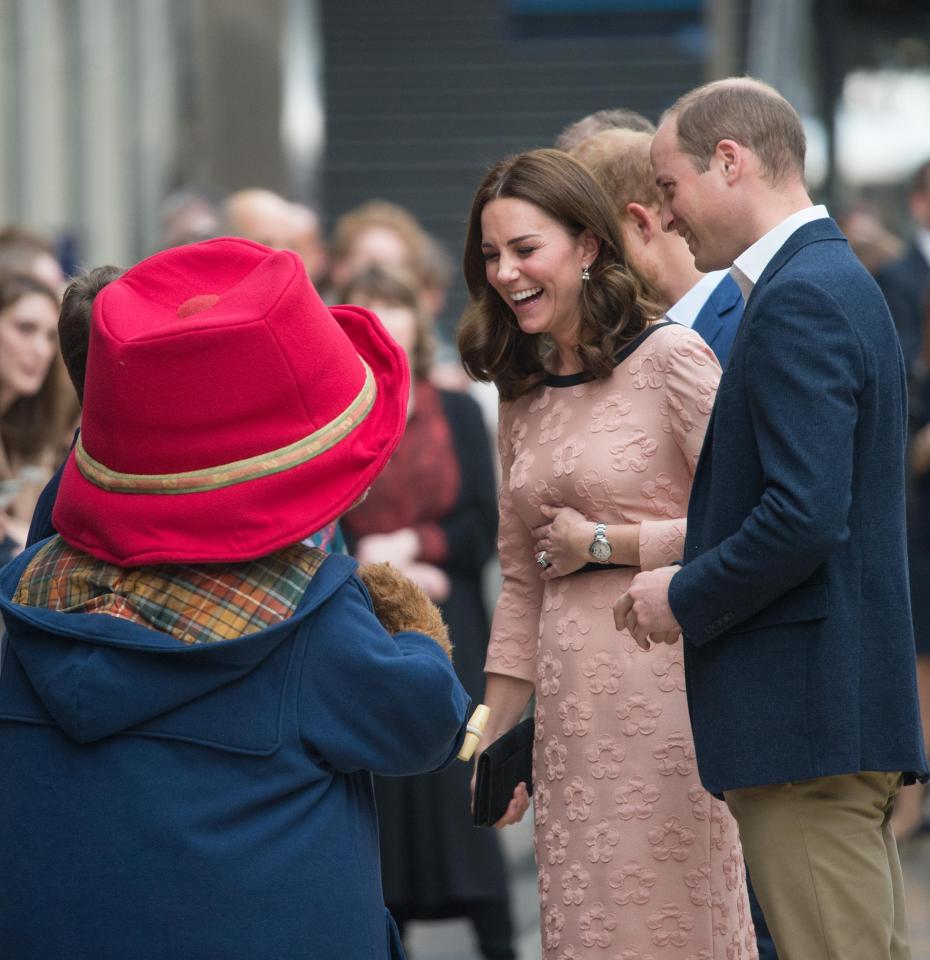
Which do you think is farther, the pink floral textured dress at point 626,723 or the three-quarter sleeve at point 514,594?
the three-quarter sleeve at point 514,594

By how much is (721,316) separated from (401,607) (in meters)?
1.32

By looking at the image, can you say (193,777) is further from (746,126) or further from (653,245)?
(653,245)

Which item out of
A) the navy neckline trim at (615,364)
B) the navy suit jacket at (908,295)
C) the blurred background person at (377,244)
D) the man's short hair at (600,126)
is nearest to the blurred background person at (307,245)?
the blurred background person at (377,244)

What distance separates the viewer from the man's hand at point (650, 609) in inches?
133

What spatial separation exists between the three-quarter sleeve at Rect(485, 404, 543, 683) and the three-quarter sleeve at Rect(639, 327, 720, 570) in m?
0.39

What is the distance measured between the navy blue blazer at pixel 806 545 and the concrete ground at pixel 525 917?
303 centimetres

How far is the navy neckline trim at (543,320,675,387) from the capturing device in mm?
3877

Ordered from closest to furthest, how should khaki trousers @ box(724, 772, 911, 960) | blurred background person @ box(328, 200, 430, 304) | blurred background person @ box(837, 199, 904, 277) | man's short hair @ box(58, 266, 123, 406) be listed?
khaki trousers @ box(724, 772, 911, 960) < man's short hair @ box(58, 266, 123, 406) < blurred background person @ box(328, 200, 430, 304) < blurred background person @ box(837, 199, 904, 277)

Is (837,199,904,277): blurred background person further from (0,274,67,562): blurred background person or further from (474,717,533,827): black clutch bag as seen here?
(474,717,533,827): black clutch bag

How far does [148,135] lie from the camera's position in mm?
16406

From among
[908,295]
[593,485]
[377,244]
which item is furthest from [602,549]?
[908,295]

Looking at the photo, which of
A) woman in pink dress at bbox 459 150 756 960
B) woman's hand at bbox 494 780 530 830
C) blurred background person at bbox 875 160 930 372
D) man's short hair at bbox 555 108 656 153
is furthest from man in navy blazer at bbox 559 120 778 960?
blurred background person at bbox 875 160 930 372

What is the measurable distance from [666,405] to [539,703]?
26.8 inches

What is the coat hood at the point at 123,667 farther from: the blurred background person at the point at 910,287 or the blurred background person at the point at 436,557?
the blurred background person at the point at 910,287
